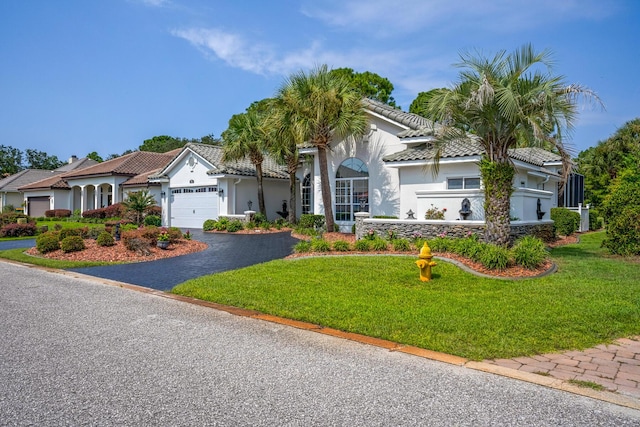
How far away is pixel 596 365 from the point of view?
5035mm

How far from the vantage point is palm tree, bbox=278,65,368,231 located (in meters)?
19.0

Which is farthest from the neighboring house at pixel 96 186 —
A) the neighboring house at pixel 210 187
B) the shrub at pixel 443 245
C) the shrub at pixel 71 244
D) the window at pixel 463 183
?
the shrub at pixel 443 245

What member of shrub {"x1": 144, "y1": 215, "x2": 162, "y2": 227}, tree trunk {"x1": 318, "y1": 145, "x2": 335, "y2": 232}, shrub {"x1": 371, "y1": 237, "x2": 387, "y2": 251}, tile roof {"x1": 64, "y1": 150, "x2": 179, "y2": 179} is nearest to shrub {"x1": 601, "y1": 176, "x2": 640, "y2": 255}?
shrub {"x1": 371, "y1": 237, "x2": 387, "y2": 251}

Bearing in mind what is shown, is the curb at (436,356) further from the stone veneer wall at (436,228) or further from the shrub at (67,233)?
the shrub at (67,233)

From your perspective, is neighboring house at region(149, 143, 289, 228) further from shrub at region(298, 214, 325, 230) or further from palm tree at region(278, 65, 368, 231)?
palm tree at region(278, 65, 368, 231)

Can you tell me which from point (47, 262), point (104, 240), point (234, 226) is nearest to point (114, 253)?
point (104, 240)

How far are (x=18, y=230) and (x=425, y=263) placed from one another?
2338 cm

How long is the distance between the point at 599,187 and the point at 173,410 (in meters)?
42.1

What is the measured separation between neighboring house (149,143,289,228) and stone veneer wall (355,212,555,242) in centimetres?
1214

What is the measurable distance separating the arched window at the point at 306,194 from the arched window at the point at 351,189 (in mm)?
4276

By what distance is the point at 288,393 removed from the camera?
169 inches

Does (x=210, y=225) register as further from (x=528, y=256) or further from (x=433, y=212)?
(x=528, y=256)

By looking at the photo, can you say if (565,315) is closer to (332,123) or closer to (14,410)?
(14,410)

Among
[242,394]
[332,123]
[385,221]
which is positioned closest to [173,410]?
[242,394]
